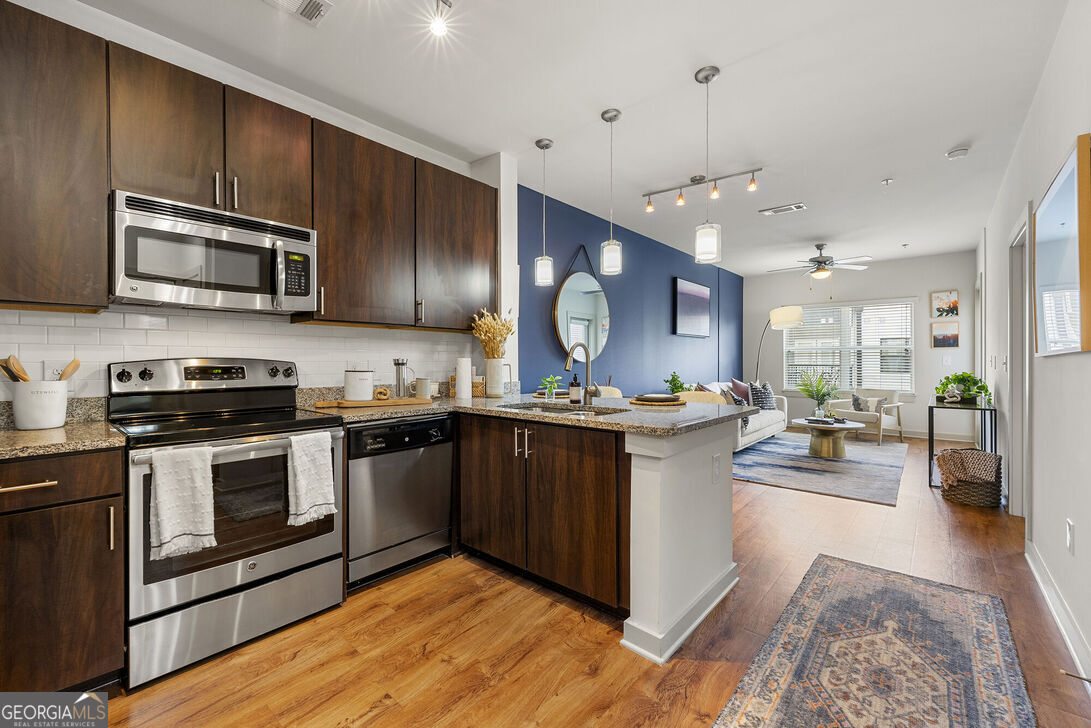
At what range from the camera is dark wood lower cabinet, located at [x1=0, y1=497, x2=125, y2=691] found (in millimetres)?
1447

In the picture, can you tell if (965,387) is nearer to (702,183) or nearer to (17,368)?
(702,183)

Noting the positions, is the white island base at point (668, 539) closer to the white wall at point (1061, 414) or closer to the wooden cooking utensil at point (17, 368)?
the white wall at point (1061, 414)

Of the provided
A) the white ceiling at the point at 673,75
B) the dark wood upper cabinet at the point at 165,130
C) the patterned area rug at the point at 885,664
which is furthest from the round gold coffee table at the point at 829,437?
the dark wood upper cabinet at the point at 165,130

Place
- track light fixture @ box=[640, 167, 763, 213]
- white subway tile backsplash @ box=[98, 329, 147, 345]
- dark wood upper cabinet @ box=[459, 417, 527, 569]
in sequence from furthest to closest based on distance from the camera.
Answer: track light fixture @ box=[640, 167, 763, 213] → dark wood upper cabinet @ box=[459, 417, 527, 569] → white subway tile backsplash @ box=[98, 329, 147, 345]

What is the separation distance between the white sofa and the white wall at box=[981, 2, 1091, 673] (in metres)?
2.72

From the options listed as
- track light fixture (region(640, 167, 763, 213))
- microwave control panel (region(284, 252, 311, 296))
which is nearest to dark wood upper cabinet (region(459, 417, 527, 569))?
microwave control panel (region(284, 252, 311, 296))

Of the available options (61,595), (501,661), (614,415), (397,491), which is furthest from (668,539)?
(61,595)

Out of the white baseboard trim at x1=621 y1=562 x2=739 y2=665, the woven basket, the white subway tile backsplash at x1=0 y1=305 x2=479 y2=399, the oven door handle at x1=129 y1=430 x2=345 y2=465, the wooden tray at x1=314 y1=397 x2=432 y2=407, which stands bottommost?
the white baseboard trim at x1=621 y1=562 x2=739 y2=665

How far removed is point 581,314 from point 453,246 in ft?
5.96

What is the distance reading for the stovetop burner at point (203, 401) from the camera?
6.12ft

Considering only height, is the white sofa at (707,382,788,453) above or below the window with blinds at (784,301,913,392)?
below

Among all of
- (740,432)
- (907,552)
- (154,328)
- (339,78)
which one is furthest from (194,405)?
(740,432)

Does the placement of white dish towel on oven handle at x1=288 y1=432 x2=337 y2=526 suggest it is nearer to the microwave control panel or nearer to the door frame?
the microwave control panel

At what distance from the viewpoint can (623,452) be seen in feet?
6.51
